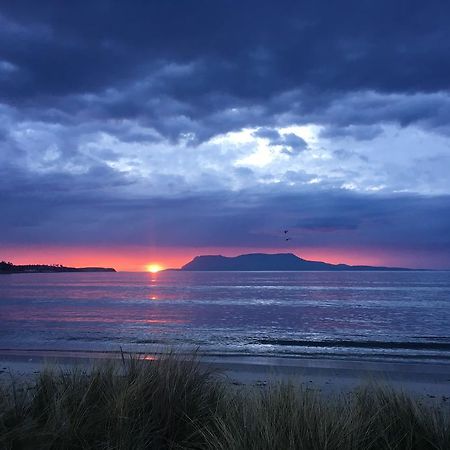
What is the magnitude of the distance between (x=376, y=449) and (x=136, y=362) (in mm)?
3949

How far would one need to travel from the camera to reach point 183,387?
682 centimetres

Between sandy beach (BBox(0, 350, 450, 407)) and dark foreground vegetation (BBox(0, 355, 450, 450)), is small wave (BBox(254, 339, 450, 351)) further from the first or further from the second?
dark foreground vegetation (BBox(0, 355, 450, 450))

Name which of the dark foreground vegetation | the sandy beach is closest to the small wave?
the sandy beach

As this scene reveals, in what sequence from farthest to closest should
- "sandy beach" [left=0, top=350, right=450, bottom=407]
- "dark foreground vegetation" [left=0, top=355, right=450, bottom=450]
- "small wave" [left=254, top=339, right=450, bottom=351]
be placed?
"small wave" [left=254, top=339, right=450, bottom=351] < "sandy beach" [left=0, top=350, right=450, bottom=407] < "dark foreground vegetation" [left=0, top=355, right=450, bottom=450]

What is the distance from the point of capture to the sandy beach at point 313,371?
11625 mm

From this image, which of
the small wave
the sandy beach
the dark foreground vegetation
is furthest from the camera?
the small wave

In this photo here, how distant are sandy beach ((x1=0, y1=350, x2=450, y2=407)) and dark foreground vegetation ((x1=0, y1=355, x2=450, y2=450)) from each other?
12.2ft

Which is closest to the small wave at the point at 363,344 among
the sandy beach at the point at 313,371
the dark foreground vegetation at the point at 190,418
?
the sandy beach at the point at 313,371

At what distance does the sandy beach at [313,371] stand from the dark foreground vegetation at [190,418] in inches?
146

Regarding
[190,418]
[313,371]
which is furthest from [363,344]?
[190,418]

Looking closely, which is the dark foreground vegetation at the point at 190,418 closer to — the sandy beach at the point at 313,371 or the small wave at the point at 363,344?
the sandy beach at the point at 313,371

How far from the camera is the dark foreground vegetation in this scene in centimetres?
509

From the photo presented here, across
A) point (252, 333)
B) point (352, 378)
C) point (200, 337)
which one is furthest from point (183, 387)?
point (252, 333)

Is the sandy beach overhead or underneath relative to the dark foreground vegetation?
underneath
